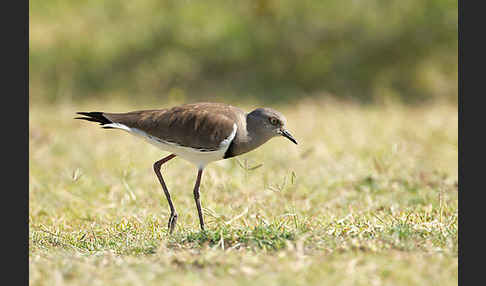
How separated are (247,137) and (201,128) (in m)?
0.31

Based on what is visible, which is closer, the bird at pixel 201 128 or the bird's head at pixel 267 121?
the bird at pixel 201 128

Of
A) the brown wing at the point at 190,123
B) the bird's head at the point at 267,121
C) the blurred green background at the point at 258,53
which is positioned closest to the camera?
the brown wing at the point at 190,123

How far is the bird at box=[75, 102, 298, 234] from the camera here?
4152 millimetres

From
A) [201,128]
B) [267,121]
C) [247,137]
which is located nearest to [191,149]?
[201,128]

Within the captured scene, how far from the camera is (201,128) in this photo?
164 inches

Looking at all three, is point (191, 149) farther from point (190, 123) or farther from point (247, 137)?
point (247, 137)

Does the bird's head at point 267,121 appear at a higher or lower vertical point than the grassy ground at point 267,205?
higher

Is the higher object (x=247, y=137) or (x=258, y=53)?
(x=258, y=53)

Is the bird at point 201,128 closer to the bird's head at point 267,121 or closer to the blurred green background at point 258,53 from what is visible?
the bird's head at point 267,121

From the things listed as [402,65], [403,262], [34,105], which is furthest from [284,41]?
[403,262]

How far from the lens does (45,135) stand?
793 centimetres

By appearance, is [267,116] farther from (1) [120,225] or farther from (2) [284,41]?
(2) [284,41]

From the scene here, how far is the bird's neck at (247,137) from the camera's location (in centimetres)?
421

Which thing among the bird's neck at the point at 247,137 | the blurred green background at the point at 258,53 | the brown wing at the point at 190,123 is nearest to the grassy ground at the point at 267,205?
the bird's neck at the point at 247,137
